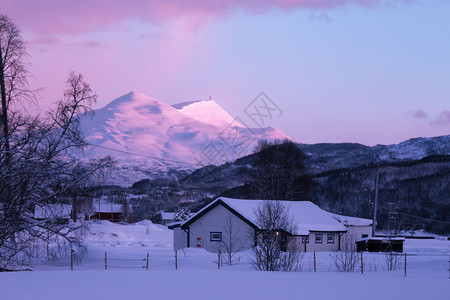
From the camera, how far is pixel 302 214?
5366 centimetres

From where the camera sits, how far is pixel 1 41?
3020 centimetres

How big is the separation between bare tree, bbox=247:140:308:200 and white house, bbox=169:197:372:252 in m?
9.03

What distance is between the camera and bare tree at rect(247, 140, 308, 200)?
2458 inches

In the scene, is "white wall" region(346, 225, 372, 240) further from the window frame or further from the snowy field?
the snowy field

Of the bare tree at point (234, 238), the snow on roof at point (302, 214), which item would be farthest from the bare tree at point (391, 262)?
the bare tree at point (234, 238)

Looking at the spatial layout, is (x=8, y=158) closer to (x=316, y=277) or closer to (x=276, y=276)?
(x=276, y=276)

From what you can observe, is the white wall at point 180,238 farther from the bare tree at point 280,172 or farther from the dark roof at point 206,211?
A: the bare tree at point 280,172

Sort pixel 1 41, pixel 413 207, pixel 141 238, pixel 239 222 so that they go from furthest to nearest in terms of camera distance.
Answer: pixel 413 207
pixel 141 238
pixel 239 222
pixel 1 41

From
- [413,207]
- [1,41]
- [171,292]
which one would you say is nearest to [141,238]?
[1,41]

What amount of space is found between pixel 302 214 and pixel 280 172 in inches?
419

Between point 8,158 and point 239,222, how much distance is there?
78.7 ft

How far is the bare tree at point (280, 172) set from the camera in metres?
62.4

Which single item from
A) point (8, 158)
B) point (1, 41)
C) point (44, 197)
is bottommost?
point (44, 197)

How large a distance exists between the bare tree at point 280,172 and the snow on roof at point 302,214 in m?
5.76
